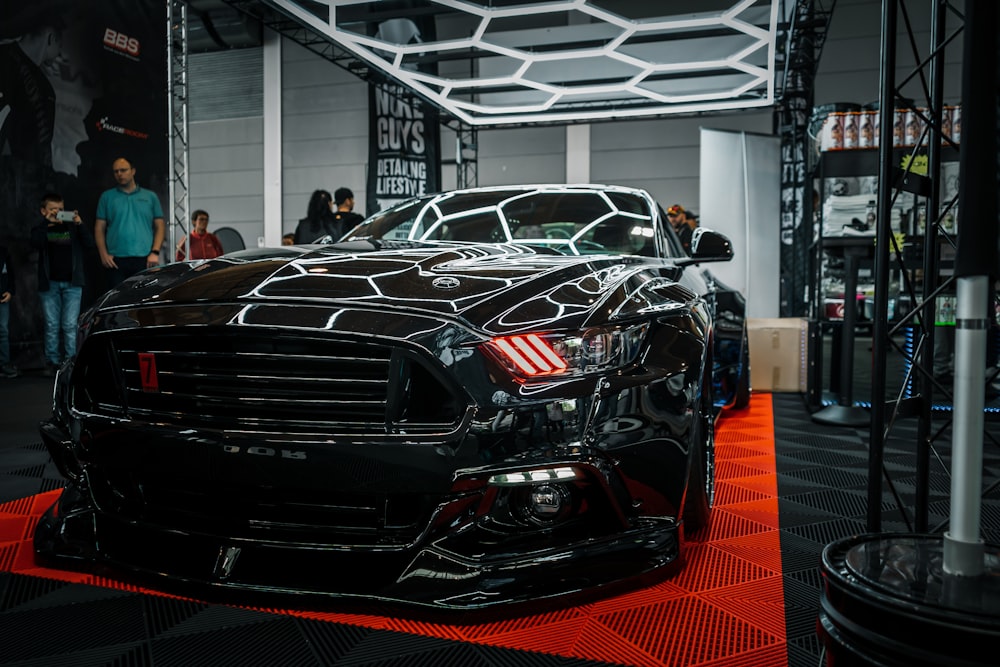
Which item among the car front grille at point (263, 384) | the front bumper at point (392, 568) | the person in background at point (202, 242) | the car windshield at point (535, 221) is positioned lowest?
the front bumper at point (392, 568)

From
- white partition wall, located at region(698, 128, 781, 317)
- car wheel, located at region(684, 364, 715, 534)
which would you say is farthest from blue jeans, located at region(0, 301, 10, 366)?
white partition wall, located at region(698, 128, 781, 317)

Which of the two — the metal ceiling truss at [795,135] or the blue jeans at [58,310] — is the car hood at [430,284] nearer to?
the blue jeans at [58,310]

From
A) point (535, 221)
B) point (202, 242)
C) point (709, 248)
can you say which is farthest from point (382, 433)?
point (202, 242)

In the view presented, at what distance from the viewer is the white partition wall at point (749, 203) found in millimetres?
8883

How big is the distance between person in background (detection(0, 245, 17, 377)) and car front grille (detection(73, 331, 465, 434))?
5.76m

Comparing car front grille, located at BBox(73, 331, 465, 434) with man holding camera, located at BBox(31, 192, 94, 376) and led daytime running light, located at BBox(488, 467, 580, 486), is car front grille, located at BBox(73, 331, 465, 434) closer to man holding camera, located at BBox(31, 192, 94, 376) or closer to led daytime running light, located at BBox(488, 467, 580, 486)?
led daytime running light, located at BBox(488, 467, 580, 486)

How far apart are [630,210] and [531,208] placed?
38 centimetres

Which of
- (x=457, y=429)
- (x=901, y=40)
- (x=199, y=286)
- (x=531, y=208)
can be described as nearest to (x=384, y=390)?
(x=457, y=429)

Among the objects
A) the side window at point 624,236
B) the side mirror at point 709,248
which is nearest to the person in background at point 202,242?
the side window at point 624,236

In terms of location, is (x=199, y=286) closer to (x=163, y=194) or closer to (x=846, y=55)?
(x=163, y=194)

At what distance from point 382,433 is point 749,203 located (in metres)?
8.32

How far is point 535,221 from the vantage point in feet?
9.17

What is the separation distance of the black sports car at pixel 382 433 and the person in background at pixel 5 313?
5654 millimetres

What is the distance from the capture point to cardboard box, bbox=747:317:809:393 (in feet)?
18.4
